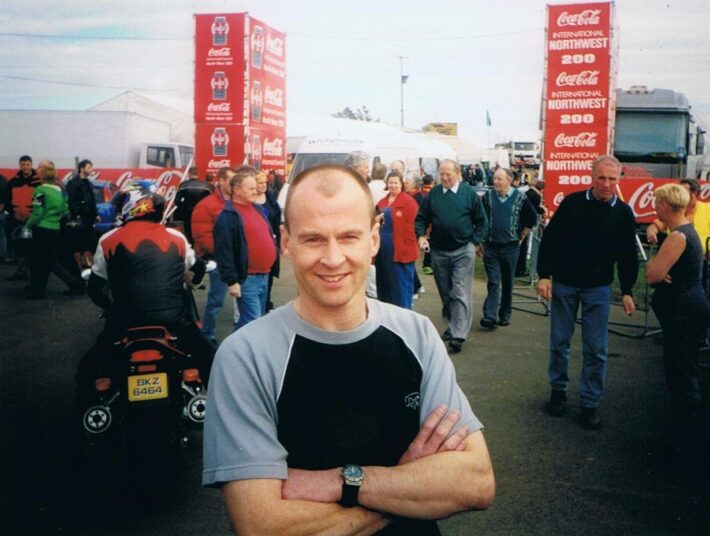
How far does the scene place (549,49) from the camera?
1098cm

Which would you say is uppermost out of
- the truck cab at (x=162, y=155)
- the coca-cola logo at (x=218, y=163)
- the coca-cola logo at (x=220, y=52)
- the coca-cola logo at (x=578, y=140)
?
the coca-cola logo at (x=220, y=52)

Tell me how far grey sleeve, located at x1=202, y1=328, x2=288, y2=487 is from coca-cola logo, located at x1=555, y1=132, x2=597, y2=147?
10078mm

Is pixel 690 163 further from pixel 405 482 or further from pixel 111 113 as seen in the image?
pixel 405 482

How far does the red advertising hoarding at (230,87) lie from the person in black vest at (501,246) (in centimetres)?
910

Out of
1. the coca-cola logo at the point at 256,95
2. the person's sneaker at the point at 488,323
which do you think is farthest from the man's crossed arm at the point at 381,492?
the coca-cola logo at the point at 256,95

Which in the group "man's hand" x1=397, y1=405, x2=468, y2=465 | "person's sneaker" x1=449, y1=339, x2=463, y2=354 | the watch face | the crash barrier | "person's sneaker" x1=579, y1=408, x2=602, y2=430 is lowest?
"person's sneaker" x1=579, y1=408, x2=602, y2=430

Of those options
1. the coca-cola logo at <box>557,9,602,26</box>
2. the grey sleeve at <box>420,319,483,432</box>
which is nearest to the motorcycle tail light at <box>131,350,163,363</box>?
the grey sleeve at <box>420,319,483,432</box>

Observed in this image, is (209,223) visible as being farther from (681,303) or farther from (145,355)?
(681,303)

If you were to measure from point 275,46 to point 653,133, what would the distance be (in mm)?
10343

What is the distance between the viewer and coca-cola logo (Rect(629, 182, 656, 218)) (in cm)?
1628

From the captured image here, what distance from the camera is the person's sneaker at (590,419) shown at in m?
5.88

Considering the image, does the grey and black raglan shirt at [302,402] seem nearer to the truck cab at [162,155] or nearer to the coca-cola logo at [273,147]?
the coca-cola logo at [273,147]

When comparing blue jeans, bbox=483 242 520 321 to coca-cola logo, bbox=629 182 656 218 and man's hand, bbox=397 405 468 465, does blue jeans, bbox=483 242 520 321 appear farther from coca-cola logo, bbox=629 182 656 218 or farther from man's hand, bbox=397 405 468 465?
man's hand, bbox=397 405 468 465

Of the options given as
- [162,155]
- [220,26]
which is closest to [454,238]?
[220,26]
